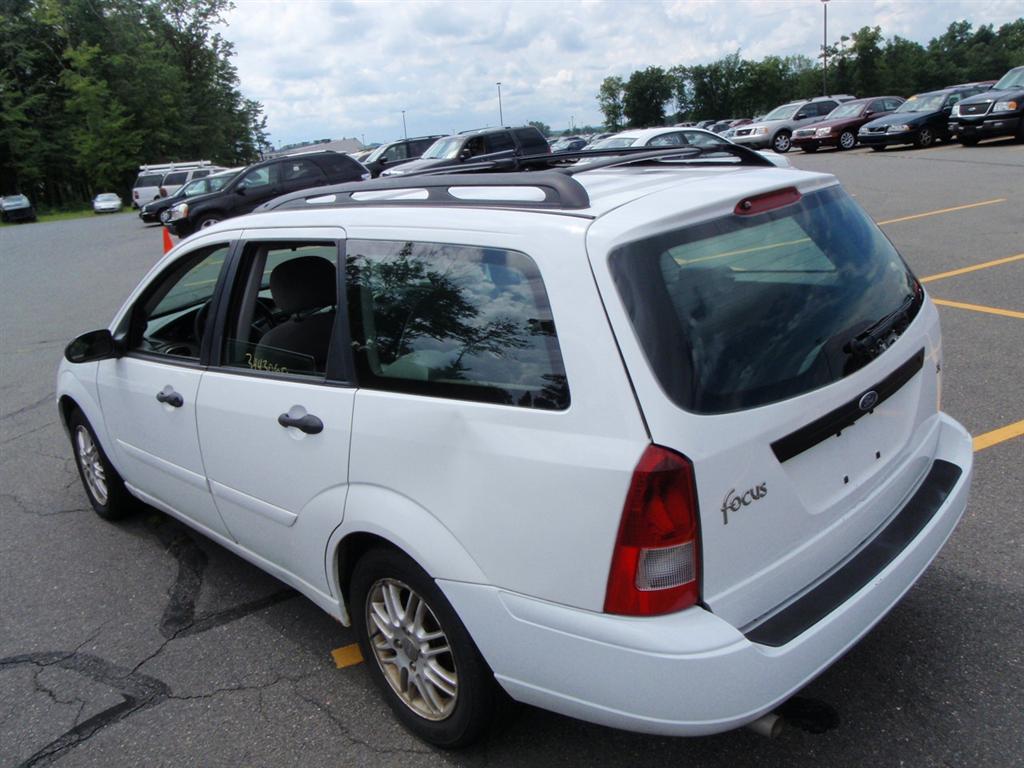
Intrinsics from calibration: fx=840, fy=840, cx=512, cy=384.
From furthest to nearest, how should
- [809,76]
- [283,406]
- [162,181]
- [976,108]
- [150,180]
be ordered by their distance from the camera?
1. [809,76]
2. [150,180]
3. [162,181]
4. [976,108]
5. [283,406]

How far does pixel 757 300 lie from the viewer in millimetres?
2322

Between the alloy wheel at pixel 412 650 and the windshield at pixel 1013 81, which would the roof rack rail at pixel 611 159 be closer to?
the alloy wheel at pixel 412 650

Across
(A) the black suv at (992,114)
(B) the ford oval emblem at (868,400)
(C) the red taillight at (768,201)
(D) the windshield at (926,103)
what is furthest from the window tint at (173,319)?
(D) the windshield at (926,103)

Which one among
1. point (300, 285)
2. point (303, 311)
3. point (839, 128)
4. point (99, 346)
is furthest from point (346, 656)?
point (839, 128)

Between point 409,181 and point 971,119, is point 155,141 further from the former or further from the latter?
point 409,181

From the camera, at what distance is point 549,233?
2.22 metres

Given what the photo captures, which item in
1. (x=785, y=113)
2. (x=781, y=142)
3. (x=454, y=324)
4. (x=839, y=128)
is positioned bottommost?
(x=781, y=142)

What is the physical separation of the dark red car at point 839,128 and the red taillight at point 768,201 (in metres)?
27.9

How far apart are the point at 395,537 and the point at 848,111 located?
99.8 ft

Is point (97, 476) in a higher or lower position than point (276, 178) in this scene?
lower

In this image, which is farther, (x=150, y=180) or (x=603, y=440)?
(x=150, y=180)

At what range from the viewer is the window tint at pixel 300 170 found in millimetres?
A: 20656

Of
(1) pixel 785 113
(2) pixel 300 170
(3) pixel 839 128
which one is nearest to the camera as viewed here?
(2) pixel 300 170

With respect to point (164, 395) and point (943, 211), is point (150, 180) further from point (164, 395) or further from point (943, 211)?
point (164, 395)
